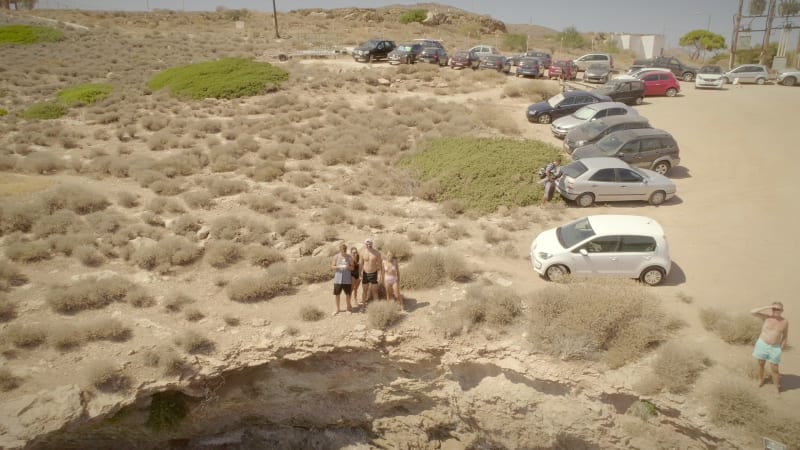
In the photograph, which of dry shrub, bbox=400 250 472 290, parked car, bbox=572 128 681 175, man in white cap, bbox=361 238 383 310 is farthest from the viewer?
parked car, bbox=572 128 681 175

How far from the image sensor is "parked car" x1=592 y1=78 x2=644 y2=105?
2769 centimetres

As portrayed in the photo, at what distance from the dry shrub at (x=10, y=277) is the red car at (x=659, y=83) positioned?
107 feet

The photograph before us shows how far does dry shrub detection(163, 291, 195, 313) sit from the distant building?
63.3m

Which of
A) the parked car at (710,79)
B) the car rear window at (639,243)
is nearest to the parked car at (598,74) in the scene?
the parked car at (710,79)

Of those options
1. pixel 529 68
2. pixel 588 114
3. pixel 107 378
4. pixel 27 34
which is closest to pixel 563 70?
pixel 529 68

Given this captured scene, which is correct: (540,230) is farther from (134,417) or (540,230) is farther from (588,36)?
(588,36)

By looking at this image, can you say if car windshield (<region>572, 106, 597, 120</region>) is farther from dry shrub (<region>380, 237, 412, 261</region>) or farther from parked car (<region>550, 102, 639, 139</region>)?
dry shrub (<region>380, 237, 412, 261</region>)

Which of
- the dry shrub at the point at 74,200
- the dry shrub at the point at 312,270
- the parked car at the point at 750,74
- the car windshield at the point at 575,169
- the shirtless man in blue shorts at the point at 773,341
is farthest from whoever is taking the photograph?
the parked car at the point at 750,74

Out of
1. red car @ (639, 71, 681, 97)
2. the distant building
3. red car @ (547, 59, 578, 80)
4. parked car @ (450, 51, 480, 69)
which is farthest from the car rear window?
the distant building

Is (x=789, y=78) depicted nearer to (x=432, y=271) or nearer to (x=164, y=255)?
(x=432, y=271)

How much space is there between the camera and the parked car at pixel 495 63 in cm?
3622

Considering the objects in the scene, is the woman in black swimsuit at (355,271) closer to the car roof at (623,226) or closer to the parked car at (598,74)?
the car roof at (623,226)

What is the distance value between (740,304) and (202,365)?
487 inches

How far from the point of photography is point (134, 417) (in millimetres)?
10141
